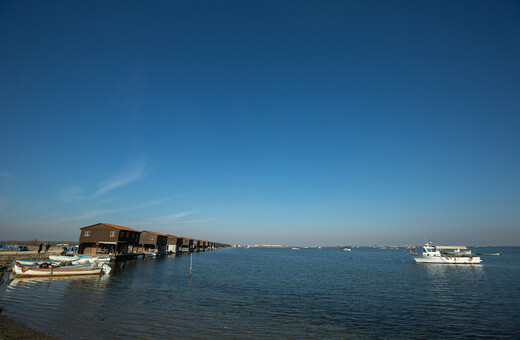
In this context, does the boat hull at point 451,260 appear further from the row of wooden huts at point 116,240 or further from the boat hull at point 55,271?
the row of wooden huts at point 116,240

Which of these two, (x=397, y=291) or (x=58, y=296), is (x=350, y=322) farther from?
(x=58, y=296)

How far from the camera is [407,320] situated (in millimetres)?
22672

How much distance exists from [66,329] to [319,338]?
660 inches

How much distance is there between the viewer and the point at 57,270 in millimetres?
38406

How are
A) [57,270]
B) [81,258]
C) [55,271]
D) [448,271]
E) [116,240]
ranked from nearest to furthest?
1. [55,271]
2. [57,270]
3. [81,258]
4. [448,271]
5. [116,240]

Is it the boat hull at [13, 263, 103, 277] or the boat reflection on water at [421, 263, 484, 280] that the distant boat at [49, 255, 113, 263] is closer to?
the boat hull at [13, 263, 103, 277]

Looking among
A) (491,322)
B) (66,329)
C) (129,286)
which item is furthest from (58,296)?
(491,322)

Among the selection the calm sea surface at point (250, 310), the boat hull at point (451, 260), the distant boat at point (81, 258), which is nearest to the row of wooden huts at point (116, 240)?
the distant boat at point (81, 258)

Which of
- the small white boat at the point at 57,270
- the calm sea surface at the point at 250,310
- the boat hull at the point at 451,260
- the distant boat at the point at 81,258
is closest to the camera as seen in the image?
the calm sea surface at the point at 250,310

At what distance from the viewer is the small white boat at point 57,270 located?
36125 millimetres

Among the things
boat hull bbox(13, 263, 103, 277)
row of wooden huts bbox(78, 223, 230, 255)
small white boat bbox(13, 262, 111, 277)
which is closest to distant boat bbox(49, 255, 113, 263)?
row of wooden huts bbox(78, 223, 230, 255)

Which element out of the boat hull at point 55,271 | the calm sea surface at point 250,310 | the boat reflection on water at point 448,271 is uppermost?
the boat hull at point 55,271

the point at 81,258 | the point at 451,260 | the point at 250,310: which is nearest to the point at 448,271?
the point at 451,260

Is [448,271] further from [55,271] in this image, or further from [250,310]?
[55,271]
